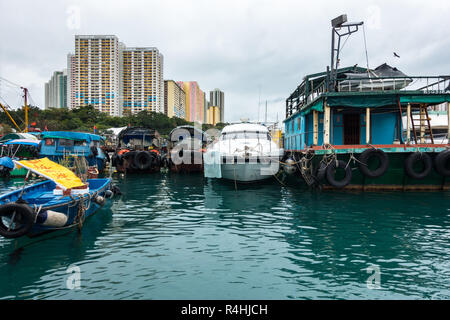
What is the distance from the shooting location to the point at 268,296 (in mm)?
4766

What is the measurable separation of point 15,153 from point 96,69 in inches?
2684

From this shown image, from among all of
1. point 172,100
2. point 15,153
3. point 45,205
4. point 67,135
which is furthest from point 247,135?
point 172,100

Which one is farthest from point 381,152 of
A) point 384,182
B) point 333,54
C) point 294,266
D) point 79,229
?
point 79,229

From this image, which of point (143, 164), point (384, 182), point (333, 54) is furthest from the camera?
point (143, 164)

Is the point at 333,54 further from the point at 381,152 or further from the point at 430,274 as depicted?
the point at 430,274

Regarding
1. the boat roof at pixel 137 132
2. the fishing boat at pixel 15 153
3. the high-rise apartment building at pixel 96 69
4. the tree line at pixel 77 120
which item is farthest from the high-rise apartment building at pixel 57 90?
the boat roof at pixel 137 132

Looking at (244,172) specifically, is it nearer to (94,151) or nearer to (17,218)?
(17,218)

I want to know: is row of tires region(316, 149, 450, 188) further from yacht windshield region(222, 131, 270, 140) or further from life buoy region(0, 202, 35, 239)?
life buoy region(0, 202, 35, 239)

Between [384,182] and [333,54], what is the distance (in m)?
6.67

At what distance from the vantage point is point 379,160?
531 inches

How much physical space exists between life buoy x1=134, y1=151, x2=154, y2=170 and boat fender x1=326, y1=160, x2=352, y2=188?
1354 centimetres

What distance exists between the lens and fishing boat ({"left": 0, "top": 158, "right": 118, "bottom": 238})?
247 inches

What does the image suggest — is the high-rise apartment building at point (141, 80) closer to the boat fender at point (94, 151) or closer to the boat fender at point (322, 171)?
the boat fender at point (94, 151)

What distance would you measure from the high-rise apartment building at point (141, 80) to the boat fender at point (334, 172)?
82.7 meters
